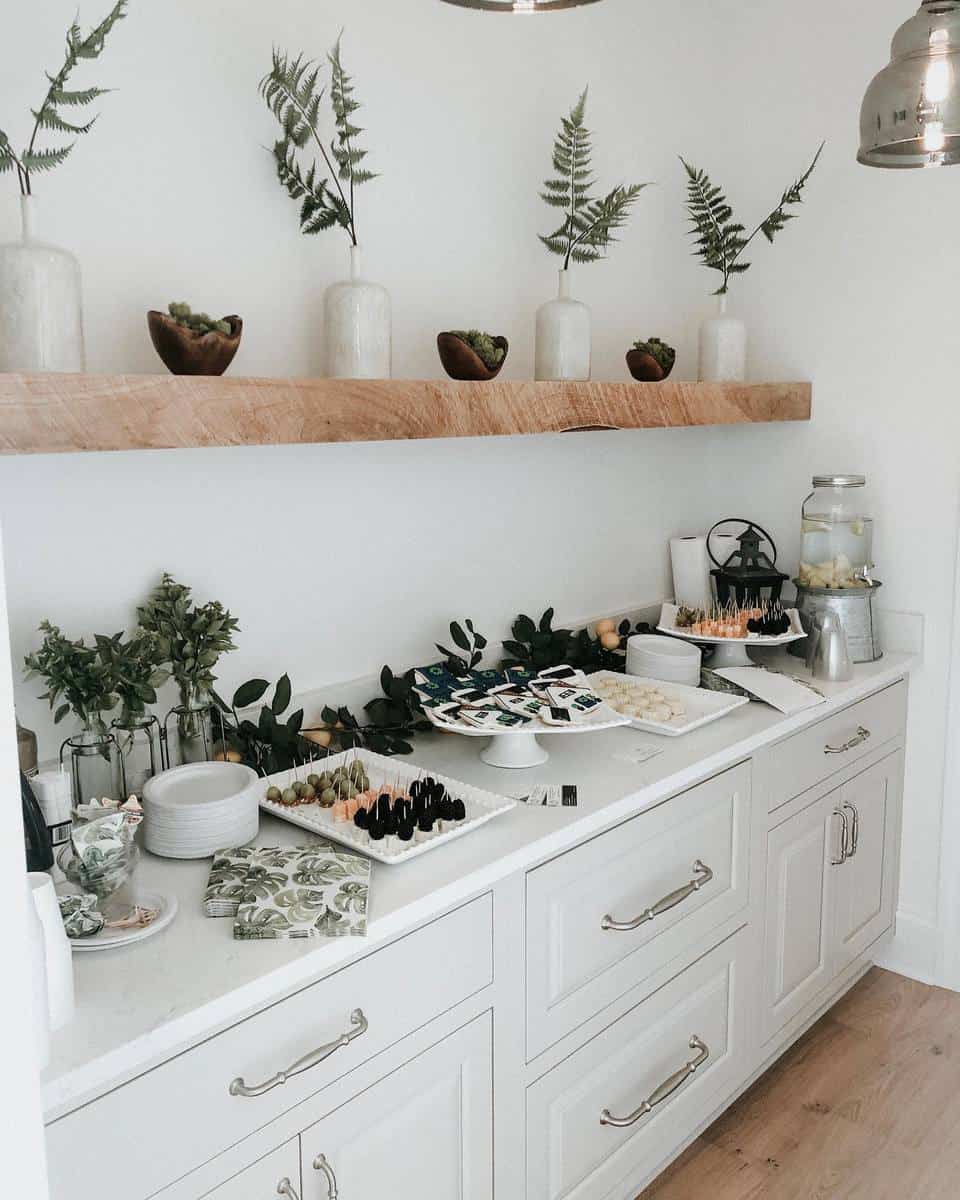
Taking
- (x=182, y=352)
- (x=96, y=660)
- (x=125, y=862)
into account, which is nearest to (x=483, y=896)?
(x=125, y=862)

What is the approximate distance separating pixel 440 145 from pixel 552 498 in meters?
0.78

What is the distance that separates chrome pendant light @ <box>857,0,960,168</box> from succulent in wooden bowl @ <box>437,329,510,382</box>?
69cm

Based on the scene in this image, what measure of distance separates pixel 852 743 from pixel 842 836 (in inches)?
8.2

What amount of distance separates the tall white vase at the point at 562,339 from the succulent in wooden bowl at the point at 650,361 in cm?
22

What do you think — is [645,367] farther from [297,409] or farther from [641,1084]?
[641,1084]

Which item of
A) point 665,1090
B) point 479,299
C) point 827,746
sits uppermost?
point 479,299

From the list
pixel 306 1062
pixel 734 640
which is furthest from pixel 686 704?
pixel 306 1062

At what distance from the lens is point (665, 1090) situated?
1956mm

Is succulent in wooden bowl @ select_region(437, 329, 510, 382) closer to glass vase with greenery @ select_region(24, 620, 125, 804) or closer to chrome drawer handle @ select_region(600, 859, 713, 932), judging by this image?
glass vase with greenery @ select_region(24, 620, 125, 804)

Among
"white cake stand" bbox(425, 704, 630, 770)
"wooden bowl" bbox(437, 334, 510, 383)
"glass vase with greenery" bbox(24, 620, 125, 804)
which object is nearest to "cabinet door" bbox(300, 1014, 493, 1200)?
"white cake stand" bbox(425, 704, 630, 770)

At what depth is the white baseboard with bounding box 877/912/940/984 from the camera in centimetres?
275

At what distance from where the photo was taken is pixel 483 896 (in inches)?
60.2

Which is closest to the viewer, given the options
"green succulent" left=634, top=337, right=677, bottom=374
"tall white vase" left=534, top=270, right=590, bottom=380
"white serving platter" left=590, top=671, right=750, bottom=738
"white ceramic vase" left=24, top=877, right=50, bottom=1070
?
"white ceramic vase" left=24, top=877, right=50, bottom=1070

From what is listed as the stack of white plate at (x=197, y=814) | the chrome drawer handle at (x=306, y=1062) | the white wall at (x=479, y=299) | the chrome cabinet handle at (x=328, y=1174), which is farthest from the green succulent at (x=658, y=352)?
the chrome cabinet handle at (x=328, y=1174)
